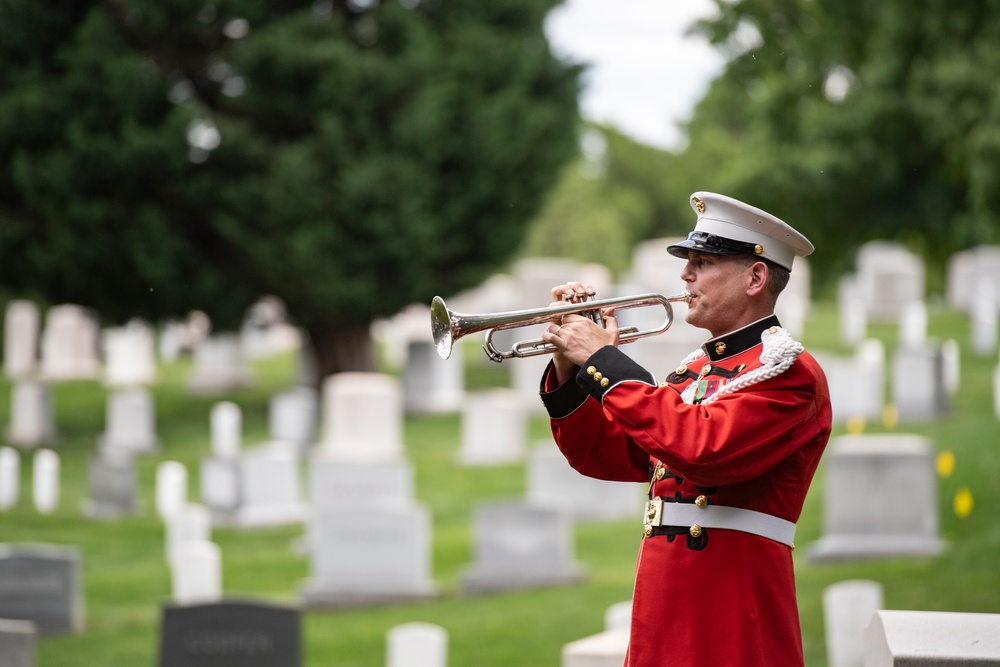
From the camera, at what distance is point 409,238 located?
21.6 meters

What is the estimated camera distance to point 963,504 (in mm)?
11758

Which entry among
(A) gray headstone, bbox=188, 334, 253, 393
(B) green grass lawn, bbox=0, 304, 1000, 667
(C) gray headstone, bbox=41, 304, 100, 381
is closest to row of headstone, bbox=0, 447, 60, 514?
(B) green grass lawn, bbox=0, 304, 1000, 667

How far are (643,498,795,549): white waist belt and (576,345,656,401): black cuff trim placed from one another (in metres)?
0.36

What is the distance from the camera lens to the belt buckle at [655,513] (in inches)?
138

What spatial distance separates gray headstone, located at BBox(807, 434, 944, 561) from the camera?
11141mm

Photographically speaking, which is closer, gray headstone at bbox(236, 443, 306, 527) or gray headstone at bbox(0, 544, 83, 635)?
gray headstone at bbox(0, 544, 83, 635)

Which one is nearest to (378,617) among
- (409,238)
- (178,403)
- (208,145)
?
(409,238)

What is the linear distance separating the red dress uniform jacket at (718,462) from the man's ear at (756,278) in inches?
3.7

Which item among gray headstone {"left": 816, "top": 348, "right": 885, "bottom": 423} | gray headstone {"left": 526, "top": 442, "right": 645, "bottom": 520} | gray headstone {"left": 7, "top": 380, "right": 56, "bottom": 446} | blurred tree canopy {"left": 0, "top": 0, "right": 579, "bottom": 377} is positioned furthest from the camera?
gray headstone {"left": 7, "top": 380, "right": 56, "bottom": 446}

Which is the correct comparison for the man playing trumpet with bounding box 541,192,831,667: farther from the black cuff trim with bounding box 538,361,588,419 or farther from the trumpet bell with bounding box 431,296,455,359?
the trumpet bell with bounding box 431,296,455,359

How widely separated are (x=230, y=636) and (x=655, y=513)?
505cm

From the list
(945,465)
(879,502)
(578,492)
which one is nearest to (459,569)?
(578,492)

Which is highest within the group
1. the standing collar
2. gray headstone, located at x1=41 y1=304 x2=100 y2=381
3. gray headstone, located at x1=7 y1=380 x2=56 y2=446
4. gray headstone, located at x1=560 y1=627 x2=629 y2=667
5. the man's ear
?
gray headstone, located at x1=41 y1=304 x2=100 y2=381

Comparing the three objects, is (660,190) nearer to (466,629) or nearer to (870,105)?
(870,105)
